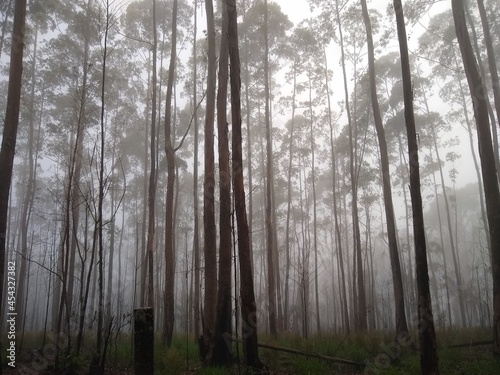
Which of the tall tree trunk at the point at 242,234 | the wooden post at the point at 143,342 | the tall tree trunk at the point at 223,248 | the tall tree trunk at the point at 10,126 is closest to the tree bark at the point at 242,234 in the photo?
the tall tree trunk at the point at 242,234

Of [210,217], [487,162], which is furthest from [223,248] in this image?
[487,162]

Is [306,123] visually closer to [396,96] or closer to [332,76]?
[332,76]

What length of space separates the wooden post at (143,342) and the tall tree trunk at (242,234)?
225cm

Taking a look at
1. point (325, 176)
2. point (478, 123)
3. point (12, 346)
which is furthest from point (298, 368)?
point (325, 176)

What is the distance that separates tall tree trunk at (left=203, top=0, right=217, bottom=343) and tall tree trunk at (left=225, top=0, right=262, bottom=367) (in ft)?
4.47

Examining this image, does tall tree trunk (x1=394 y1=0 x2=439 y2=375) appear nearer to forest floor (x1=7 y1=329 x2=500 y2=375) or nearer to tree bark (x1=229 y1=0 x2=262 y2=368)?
forest floor (x1=7 y1=329 x2=500 y2=375)

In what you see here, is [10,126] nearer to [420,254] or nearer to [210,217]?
[210,217]

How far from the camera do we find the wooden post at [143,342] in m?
2.56

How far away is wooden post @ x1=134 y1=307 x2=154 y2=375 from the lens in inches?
101

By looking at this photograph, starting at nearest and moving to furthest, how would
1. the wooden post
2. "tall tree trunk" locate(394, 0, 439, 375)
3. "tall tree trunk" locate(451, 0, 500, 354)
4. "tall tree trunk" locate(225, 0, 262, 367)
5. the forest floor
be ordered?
the wooden post < "tall tree trunk" locate(394, 0, 439, 375) < "tall tree trunk" locate(225, 0, 262, 367) < the forest floor < "tall tree trunk" locate(451, 0, 500, 354)

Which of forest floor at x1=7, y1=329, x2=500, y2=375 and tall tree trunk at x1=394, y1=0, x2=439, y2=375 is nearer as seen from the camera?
tall tree trunk at x1=394, y1=0, x2=439, y2=375

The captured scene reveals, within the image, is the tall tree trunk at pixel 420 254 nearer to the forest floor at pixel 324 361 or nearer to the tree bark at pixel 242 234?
the forest floor at pixel 324 361

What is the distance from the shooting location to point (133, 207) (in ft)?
87.9

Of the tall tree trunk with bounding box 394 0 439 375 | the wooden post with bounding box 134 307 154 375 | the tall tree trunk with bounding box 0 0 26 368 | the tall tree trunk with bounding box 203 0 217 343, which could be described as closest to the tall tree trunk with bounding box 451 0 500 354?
the tall tree trunk with bounding box 394 0 439 375
